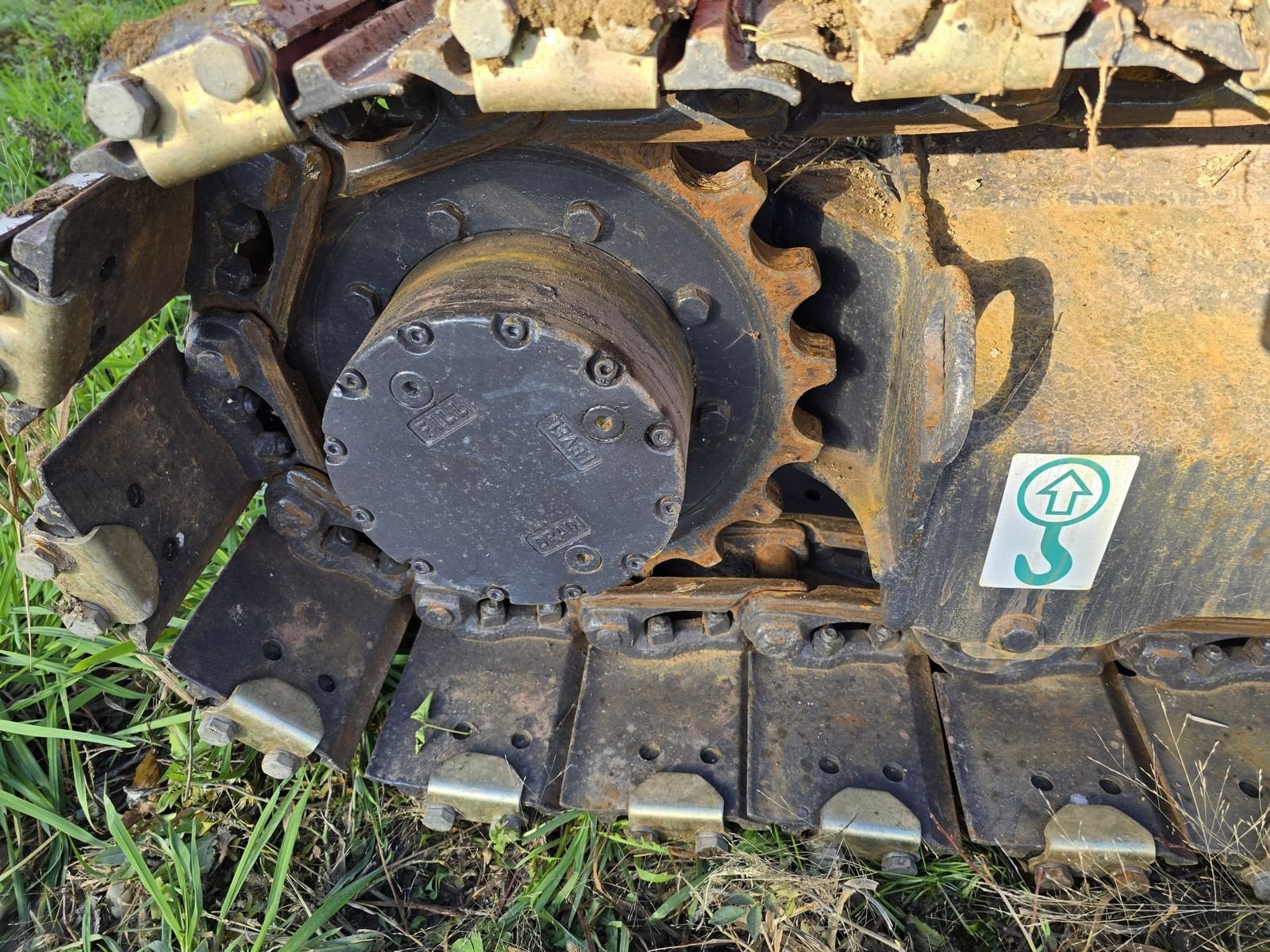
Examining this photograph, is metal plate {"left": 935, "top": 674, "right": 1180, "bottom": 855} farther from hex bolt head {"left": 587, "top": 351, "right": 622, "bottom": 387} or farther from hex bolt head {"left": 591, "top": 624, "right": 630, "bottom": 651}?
hex bolt head {"left": 587, "top": 351, "right": 622, "bottom": 387}

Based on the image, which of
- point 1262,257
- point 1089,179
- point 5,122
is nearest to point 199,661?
point 1089,179

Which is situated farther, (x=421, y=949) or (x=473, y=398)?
(x=421, y=949)

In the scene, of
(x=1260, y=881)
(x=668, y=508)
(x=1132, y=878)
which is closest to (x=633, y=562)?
(x=668, y=508)

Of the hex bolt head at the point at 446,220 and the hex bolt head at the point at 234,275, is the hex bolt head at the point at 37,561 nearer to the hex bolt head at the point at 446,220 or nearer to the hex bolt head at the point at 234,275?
the hex bolt head at the point at 234,275

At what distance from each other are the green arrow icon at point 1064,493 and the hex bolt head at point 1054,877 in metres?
0.77

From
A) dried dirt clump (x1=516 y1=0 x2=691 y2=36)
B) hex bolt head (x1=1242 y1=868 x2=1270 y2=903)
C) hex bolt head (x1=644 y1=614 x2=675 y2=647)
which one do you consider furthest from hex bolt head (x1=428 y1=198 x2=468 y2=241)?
hex bolt head (x1=1242 y1=868 x2=1270 y2=903)

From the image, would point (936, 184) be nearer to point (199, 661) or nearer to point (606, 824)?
point (606, 824)

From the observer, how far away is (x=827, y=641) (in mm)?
2018

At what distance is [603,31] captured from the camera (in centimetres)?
106

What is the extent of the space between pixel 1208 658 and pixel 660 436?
122 centimetres

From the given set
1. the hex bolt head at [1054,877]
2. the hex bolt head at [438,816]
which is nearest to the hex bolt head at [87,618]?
the hex bolt head at [438,816]

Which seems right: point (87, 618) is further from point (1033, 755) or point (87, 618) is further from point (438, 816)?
point (1033, 755)

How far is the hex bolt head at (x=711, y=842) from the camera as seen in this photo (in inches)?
76.4

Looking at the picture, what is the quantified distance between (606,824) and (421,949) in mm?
430
